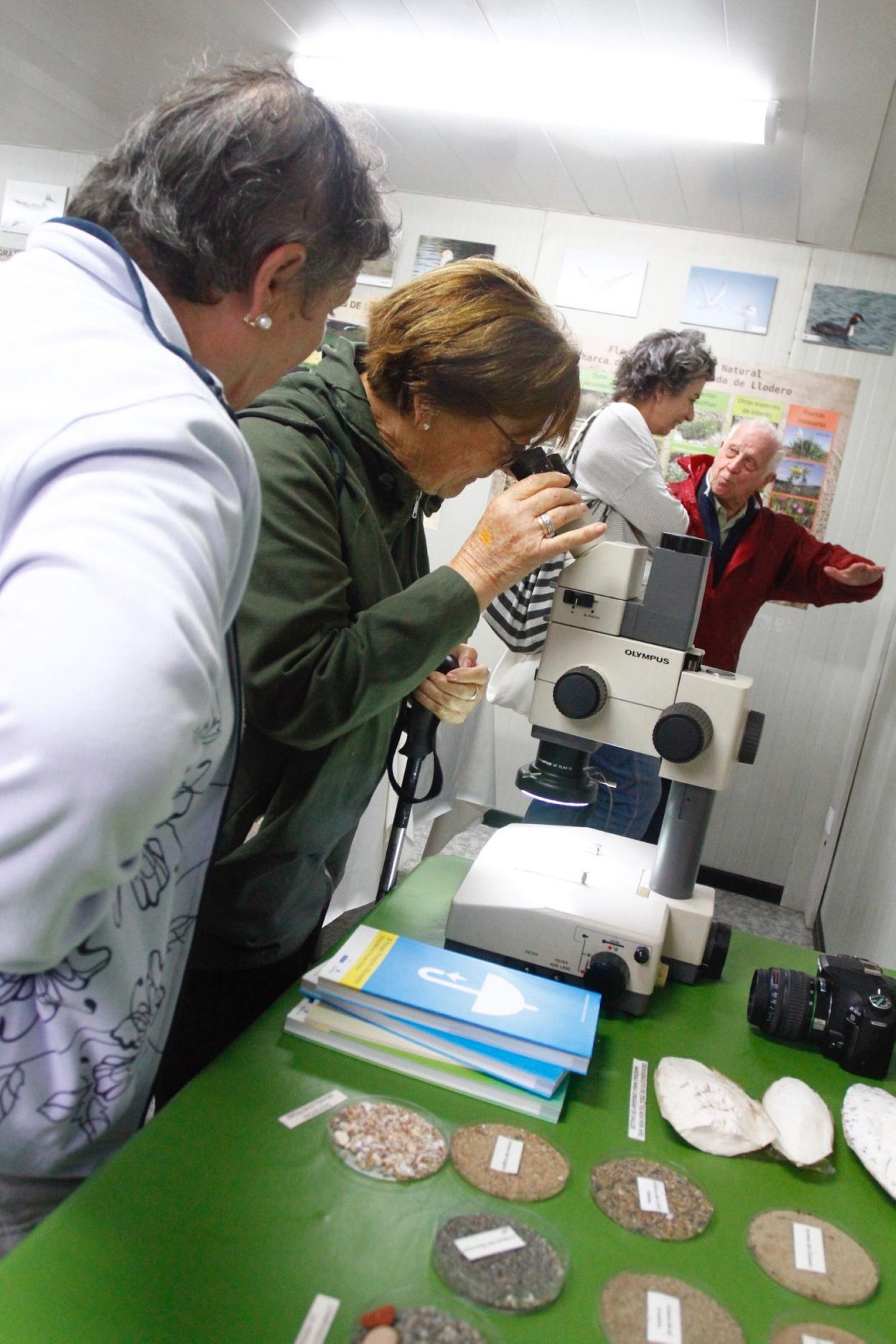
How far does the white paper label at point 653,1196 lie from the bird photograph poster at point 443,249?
3.61 m

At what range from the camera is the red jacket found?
290 cm

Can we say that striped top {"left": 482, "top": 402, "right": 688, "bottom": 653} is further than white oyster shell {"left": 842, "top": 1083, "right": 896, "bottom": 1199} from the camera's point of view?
Yes

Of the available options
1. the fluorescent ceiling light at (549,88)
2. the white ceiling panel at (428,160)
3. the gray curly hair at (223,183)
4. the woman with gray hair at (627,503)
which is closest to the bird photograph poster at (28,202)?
the white ceiling panel at (428,160)

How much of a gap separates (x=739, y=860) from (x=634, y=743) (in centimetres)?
276

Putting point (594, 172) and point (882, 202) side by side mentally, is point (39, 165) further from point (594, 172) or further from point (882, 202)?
point (882, 202)

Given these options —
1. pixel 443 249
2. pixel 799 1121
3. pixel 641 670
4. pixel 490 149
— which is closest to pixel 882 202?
pixel 490 149

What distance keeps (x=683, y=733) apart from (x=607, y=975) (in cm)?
29

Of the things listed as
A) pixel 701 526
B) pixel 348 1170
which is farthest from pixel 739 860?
pixel 348 1170

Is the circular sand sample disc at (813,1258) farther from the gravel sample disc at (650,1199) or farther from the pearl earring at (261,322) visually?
the pearl earring at (261,322)

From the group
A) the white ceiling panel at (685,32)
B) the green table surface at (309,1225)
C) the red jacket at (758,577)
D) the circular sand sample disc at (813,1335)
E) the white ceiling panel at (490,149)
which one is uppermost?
the white ceiling panel at (490,149)

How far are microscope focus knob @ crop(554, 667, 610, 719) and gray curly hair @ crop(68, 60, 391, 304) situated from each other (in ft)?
2.00

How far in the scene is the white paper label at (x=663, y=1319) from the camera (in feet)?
2.17

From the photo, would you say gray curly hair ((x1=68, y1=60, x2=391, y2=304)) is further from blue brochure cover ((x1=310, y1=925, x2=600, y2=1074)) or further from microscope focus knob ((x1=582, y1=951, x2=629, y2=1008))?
microscope focus knob ((x1=582, y1=951, x2=629, y2=1008))

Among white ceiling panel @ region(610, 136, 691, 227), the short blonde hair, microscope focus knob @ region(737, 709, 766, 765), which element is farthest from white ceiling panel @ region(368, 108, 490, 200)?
microscope focus knob @ region(737, 709, 766, 765)
